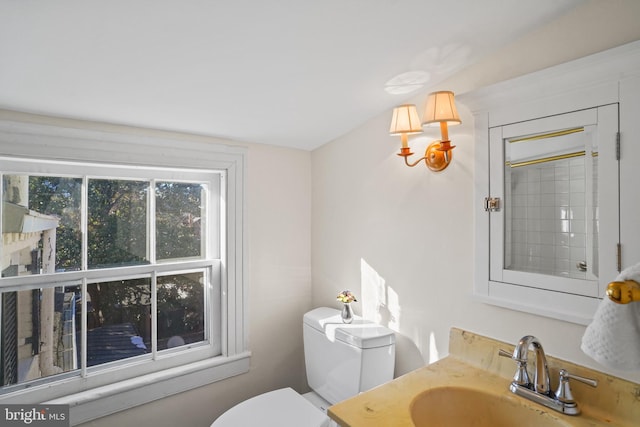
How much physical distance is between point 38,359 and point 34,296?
0.81 feet

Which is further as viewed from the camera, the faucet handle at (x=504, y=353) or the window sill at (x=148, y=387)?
the window sill at (x=148, y=387)

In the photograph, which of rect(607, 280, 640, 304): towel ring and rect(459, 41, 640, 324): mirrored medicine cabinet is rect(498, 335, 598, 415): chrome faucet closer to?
rect(459, 41, 640, 324): mirrored medicine cabinet

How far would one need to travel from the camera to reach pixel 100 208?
1.51 m

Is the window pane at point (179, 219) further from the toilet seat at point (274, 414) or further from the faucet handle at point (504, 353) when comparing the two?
the faucet handle at point (504, 353)

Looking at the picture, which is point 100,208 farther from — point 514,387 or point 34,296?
point 514,387

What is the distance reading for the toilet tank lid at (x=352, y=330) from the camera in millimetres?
1453

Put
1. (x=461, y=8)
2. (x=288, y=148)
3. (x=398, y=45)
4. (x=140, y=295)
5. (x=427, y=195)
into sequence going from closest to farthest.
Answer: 1. (x=461, y=8)
2. (x=398, y=45)
3. (x=427, y=195)
4. (x=140, y=295)
5. (x=288, y=148)

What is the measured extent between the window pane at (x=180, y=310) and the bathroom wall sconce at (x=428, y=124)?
1172mm

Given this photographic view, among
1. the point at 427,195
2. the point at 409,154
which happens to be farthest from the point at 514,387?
the point at 409,154

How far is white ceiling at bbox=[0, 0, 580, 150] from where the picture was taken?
90cm

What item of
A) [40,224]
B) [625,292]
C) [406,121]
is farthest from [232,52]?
[625,292]

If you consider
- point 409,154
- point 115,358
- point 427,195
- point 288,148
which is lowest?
point 115,358
